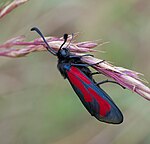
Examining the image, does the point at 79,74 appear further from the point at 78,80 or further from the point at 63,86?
the point at 63,86

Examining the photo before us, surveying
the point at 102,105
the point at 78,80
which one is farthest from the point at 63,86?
the point at 102,105

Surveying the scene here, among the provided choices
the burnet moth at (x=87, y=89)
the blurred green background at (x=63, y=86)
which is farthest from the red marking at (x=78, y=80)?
the blurred green background at (x=63, y=86)

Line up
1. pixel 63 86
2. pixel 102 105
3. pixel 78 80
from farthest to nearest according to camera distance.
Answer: pixel 63 86
pixel 78 80
pixel 102 105

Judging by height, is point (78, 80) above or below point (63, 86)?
below

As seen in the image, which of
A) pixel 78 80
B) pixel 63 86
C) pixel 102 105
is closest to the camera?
pixel 102 105

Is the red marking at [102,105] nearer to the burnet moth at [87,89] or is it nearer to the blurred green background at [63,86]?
the burnet moth at [87,89]

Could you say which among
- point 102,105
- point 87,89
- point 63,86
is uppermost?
point 63,86

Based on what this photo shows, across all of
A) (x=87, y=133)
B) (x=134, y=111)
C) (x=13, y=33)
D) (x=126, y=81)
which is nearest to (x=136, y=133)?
(x=134, y=111)
